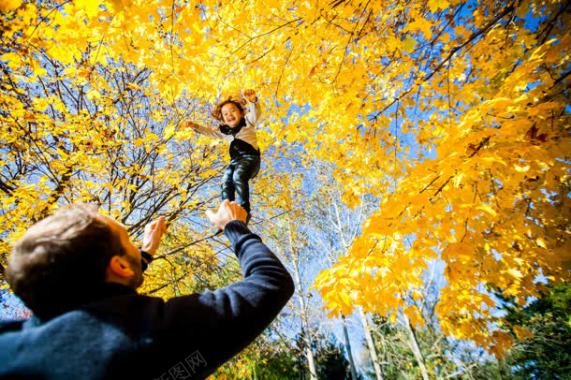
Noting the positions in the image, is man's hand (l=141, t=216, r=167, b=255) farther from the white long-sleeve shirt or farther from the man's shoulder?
the white long-sleeve shirt

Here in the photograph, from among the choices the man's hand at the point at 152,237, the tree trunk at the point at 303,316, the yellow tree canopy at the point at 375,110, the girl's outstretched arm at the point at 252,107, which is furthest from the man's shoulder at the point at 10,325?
the tree trunk at the point at 303,316

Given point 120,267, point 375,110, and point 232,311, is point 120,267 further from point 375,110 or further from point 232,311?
point 375,110

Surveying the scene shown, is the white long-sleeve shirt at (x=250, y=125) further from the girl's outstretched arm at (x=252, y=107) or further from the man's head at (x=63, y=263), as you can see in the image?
the man's head at (x=63, y=263)

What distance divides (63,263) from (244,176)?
193 cm

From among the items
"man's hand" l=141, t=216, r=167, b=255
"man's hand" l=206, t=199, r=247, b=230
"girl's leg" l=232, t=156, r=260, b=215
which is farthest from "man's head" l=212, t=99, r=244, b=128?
"man's hand" l=206, t=199, r=247, b=230

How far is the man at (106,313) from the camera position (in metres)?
0.65

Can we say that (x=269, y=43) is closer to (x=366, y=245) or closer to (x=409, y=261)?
(x=366, y=245)

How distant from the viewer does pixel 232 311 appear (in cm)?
78

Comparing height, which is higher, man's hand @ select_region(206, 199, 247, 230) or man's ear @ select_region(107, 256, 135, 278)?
man's hand @ select_region(206, 199, 247, 230)

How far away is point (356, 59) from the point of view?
4000mm

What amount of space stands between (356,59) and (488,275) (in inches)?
127

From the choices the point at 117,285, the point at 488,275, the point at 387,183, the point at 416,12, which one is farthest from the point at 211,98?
the point at 488,275

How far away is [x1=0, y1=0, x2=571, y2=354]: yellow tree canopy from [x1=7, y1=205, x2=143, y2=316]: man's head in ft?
4.42

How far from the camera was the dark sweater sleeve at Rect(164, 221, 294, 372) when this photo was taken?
0.73m
